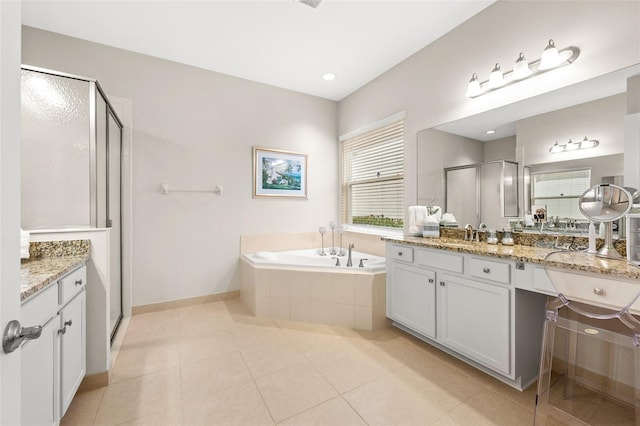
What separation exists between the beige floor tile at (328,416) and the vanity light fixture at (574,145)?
82.9 inches

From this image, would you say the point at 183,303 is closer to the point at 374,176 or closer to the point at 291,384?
the point at 291,384

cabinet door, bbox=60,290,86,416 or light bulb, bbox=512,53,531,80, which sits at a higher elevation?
light bulb, bbox=512,53,531,80

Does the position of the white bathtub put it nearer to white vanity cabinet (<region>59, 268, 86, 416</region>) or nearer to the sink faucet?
the sink faucet

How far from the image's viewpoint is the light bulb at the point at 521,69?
1.93 m

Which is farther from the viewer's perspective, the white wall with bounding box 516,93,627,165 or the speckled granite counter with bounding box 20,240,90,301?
the white wall with bounding box 516,93,627,165

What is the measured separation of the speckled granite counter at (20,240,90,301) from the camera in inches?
46.1

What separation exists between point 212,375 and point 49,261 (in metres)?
1.18

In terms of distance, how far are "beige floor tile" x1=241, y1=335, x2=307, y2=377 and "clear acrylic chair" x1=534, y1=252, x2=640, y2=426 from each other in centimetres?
146

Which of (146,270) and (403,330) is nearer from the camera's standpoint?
(403,330)

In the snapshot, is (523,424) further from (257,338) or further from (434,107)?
(434,107)

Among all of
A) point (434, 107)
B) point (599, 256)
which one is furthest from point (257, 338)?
point (434, 107)

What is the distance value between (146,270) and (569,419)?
345 centimetres

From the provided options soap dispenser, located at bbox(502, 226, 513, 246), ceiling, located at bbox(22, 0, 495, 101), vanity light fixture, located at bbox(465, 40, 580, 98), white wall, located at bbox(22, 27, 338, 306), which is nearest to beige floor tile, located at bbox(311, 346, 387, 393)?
soap dispenser, located at bbox(502, 226, 513, 246)

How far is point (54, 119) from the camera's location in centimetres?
186
